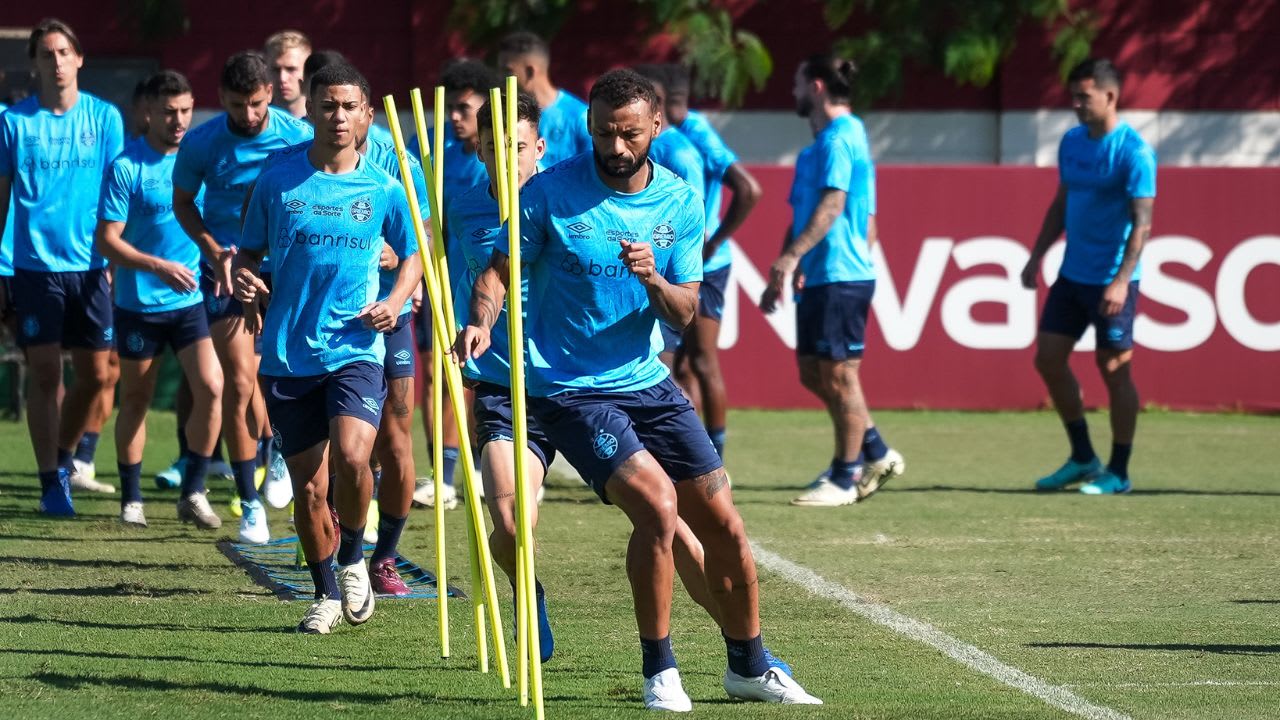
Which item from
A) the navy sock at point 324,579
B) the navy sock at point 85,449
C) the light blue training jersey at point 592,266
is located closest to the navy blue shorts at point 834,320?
the navy sock at point 324,579

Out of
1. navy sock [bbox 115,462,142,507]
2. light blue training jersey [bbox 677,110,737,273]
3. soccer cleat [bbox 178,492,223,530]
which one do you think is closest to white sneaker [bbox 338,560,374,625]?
soccer cleat [bbox 178,492,223,530]

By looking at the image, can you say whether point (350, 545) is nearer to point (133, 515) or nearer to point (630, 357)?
point (630, 357)

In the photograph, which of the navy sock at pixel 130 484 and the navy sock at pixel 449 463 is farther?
the navy sock at pixel 449 463

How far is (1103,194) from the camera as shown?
1066cm

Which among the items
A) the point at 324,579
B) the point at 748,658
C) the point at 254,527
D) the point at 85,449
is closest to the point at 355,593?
the point at 324,579

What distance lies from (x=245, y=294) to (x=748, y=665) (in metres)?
2.32

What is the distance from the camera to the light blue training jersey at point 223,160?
816 centimetres

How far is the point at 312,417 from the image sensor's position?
6574 mm

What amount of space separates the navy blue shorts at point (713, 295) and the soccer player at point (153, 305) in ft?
9.64

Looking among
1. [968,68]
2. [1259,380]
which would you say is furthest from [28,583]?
[968,68]

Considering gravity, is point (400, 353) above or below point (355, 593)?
above

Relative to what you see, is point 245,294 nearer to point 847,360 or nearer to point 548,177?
point 548,177

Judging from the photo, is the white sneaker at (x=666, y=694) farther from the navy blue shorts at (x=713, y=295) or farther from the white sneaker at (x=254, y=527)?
the navy blue shorts at (x=713, y=295)

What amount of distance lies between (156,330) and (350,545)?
304cm
